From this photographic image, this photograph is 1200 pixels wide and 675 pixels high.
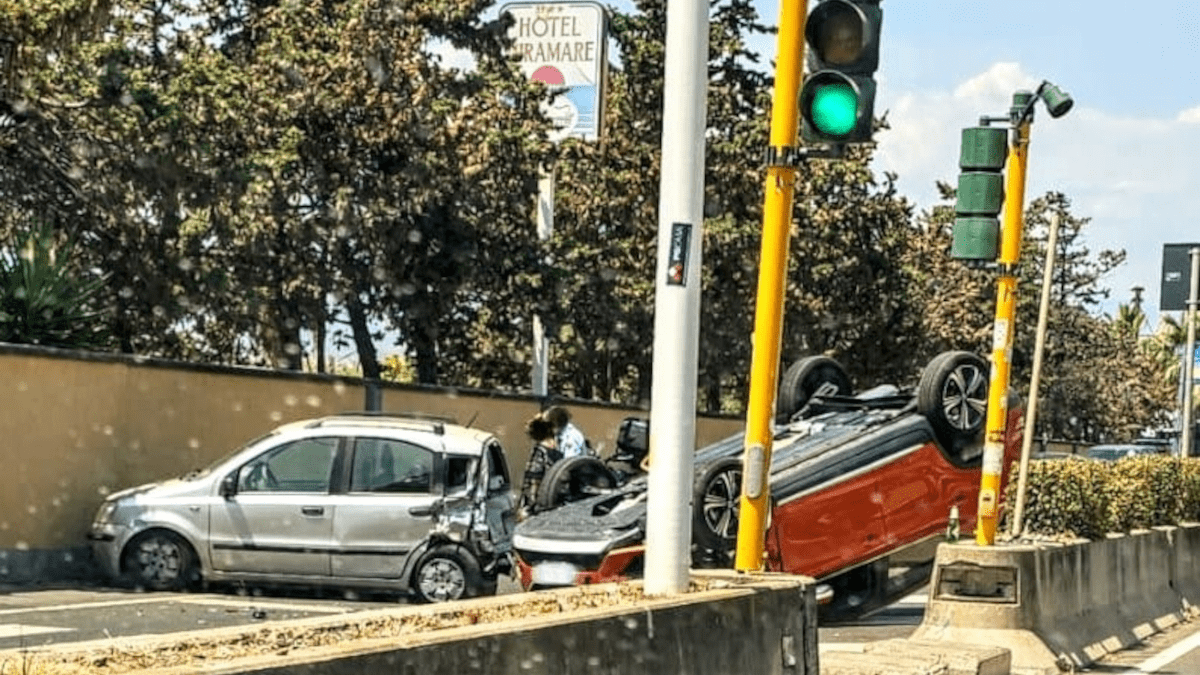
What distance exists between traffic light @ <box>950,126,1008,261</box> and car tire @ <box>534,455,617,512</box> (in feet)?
14.5

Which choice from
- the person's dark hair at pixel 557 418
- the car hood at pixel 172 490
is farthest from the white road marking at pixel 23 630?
the person's dark hair at pixel 557 418

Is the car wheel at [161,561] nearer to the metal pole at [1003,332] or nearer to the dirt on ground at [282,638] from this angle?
the metal pole at [1003,332]

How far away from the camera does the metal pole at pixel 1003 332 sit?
13.3 meters

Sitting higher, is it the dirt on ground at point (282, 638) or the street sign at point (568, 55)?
the street sign at point (568, 55)

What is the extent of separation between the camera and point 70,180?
2464cm

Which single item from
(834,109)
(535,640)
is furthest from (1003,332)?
(535,640)

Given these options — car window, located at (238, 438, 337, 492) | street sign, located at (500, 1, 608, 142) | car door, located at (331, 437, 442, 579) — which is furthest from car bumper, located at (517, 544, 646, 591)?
street sign, located at (500, 1, 608, 142)

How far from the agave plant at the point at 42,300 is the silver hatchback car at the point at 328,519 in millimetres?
3474

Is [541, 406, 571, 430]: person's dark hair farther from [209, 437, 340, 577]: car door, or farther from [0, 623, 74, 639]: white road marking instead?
[0, 623, 74, 639]: white road marking

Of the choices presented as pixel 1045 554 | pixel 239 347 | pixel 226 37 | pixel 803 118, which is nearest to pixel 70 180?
pixel 239 347

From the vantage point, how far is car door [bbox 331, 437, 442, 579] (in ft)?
54.5

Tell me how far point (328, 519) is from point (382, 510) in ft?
1.54

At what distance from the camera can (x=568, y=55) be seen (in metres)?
35.4

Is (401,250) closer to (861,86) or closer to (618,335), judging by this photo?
(618,335)
